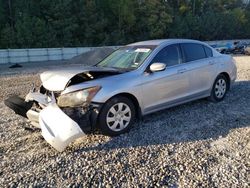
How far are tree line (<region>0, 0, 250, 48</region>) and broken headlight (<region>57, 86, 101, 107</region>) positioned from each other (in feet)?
97.6

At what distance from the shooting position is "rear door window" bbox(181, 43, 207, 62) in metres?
6.08

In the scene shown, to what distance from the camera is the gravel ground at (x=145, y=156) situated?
138 inches

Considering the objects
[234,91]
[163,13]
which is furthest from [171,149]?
[163,13]

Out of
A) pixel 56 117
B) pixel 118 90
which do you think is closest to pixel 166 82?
pixel 118 90

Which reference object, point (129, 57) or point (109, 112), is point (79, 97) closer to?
point (109, 112)

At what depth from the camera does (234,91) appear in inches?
312

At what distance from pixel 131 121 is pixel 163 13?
39680 mm

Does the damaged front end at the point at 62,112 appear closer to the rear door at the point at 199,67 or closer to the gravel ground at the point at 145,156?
the gravel ground at the point at 145,156

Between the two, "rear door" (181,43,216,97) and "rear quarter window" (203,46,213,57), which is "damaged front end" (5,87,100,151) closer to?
"rear door" (181,43,216,97)

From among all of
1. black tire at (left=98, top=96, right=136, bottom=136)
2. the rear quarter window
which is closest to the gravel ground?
black tire at (left=98, top=96, right=136, bottom=136)

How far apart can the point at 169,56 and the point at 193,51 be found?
84 cm

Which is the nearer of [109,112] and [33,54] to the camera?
[109,112]

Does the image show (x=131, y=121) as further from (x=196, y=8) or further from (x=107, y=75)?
(x=196, y=8)

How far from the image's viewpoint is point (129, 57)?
5.75 metres
